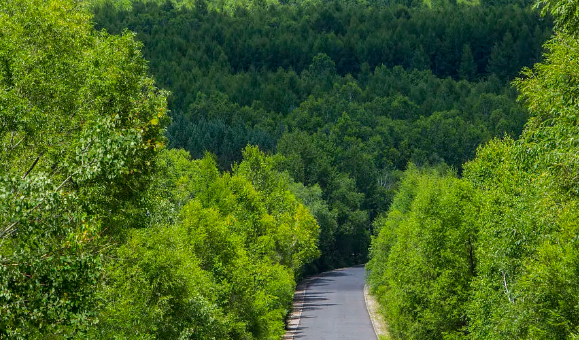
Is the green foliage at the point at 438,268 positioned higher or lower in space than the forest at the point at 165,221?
lower

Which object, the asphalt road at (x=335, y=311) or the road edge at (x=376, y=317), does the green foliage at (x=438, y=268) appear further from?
the asphalt road at (x=335, y=311)

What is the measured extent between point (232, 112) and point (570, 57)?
176803mm

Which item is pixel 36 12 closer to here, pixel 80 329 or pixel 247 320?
pixel 80 329

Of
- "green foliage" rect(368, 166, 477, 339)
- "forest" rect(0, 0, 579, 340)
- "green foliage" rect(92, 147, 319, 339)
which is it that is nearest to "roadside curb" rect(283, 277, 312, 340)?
"green foliage" rect(92, 147, 319, 339)

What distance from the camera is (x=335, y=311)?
2901 inches

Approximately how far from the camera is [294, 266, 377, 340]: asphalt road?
59.4m

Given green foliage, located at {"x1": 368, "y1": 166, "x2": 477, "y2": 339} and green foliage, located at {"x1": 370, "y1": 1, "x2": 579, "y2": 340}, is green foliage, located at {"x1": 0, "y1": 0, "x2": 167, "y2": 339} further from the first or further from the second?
green foliage, located at {"x1": 368, "y1": 166, "x2": 477, "y2": 339}

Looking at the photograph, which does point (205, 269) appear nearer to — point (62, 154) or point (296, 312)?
point (62, 154)

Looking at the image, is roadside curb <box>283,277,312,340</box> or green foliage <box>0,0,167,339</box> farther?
roadside curb <box>283,277,312,340</box>

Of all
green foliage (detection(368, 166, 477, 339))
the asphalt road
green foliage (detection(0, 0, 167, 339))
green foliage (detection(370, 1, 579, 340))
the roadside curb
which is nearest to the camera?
green foliage (detection(0, 0, 167, 339))

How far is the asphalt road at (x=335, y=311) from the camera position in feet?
195

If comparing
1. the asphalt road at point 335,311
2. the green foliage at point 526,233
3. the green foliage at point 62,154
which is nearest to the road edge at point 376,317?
the asphalt road at point 335,311

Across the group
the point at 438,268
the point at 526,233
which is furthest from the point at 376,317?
the point at 526,233

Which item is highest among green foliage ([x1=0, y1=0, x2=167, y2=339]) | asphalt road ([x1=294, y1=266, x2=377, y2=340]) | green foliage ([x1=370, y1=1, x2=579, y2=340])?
green foliage ([x1=0, y1=0, x2=167, y2=339])
